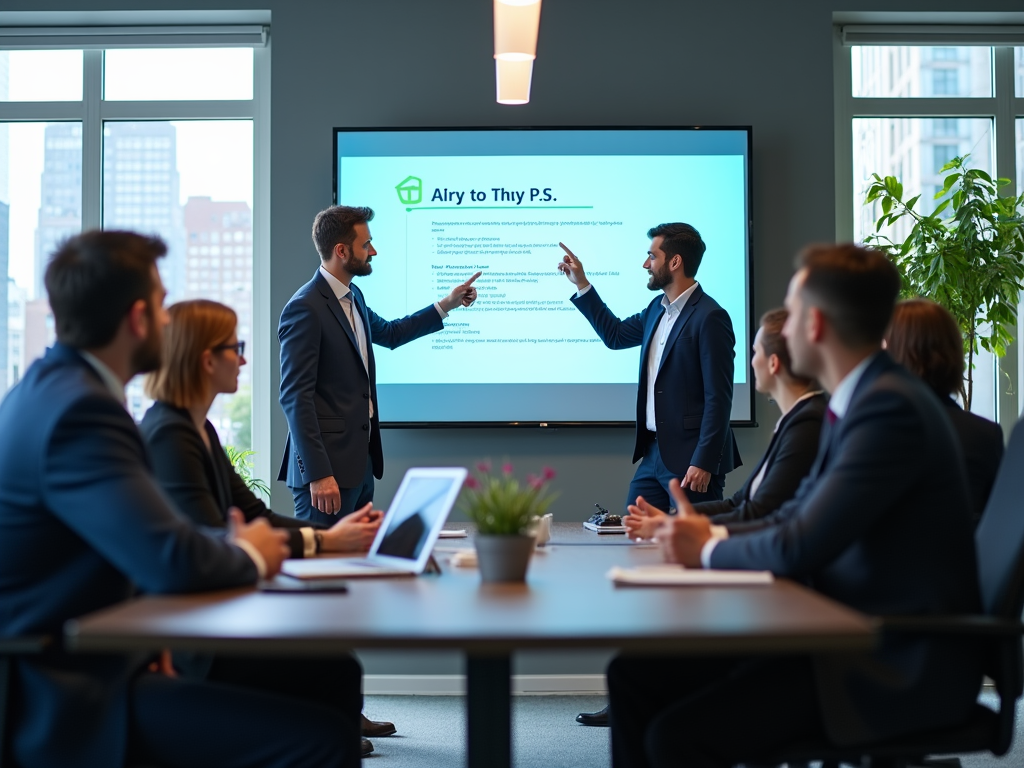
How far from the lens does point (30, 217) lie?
18.4 feet

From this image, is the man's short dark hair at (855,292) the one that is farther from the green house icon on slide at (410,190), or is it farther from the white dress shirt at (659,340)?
the green house icon on slide at (410,190)

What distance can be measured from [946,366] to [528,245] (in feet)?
8.46

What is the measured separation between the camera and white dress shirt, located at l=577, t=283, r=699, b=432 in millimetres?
4551

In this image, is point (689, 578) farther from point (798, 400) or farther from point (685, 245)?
point (685, 245)

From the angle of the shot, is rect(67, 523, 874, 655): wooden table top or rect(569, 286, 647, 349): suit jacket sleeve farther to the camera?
rect(569, 286, 647, 349): suit jacket sleeve

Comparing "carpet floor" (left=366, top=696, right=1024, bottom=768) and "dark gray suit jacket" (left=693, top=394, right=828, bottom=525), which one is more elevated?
"dark gray suit jacket" (left=693, top=394, right=828, bottom=525)

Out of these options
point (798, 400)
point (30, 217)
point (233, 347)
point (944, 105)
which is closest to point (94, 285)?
point (233, 347)

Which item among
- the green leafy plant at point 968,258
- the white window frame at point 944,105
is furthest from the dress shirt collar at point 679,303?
the white window frame at point 944,105

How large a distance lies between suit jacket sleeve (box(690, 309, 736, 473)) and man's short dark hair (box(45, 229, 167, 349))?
2758 millimetres

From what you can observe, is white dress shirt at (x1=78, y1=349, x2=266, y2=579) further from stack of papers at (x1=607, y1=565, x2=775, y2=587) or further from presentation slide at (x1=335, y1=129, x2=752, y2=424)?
presentation slide at (x1=335, y1=129, x2=752, y2=424)

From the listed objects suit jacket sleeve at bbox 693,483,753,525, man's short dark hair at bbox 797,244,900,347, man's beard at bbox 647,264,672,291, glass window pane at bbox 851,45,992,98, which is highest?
glass window pane at bbox 851,45,992,98

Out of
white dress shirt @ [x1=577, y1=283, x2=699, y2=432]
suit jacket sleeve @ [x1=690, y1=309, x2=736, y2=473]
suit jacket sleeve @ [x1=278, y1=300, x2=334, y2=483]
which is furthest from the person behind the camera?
white dress shirt @ [x1=577, y1=283, x2=699, y2=432]

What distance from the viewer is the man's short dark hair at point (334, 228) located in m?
4.43

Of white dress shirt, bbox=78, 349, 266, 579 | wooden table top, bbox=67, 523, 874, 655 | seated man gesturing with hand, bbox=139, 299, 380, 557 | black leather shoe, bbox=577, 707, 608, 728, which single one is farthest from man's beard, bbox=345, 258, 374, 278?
wooden table top, bbox=67, 523, 874, 655
